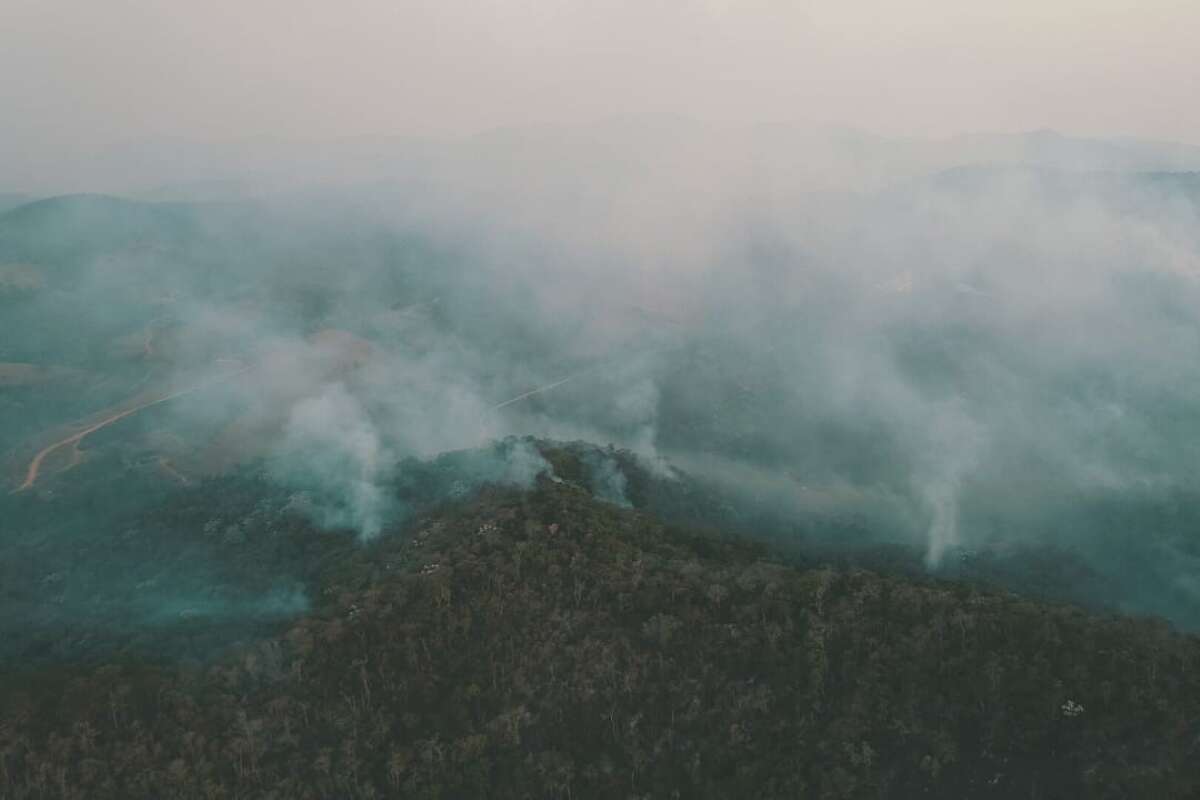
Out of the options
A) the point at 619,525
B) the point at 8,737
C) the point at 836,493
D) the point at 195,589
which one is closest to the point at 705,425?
the point at 836,493

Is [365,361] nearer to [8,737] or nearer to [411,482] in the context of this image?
[411,482]

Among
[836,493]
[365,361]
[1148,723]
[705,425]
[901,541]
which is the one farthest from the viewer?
[365,361]

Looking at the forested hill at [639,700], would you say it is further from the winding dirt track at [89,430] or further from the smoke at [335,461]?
the winding dirt track at [89,430]

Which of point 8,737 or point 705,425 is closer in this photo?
point 8,737

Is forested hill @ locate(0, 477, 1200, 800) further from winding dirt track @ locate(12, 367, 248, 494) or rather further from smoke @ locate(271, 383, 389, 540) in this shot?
winding dirt track @ locate(12, 367, 248, 494)

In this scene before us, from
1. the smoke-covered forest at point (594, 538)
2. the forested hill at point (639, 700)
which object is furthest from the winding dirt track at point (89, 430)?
the forested hill at point (639, 700)

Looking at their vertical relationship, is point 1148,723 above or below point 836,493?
above

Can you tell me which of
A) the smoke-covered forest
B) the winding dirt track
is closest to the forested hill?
the smoke-covered forest
